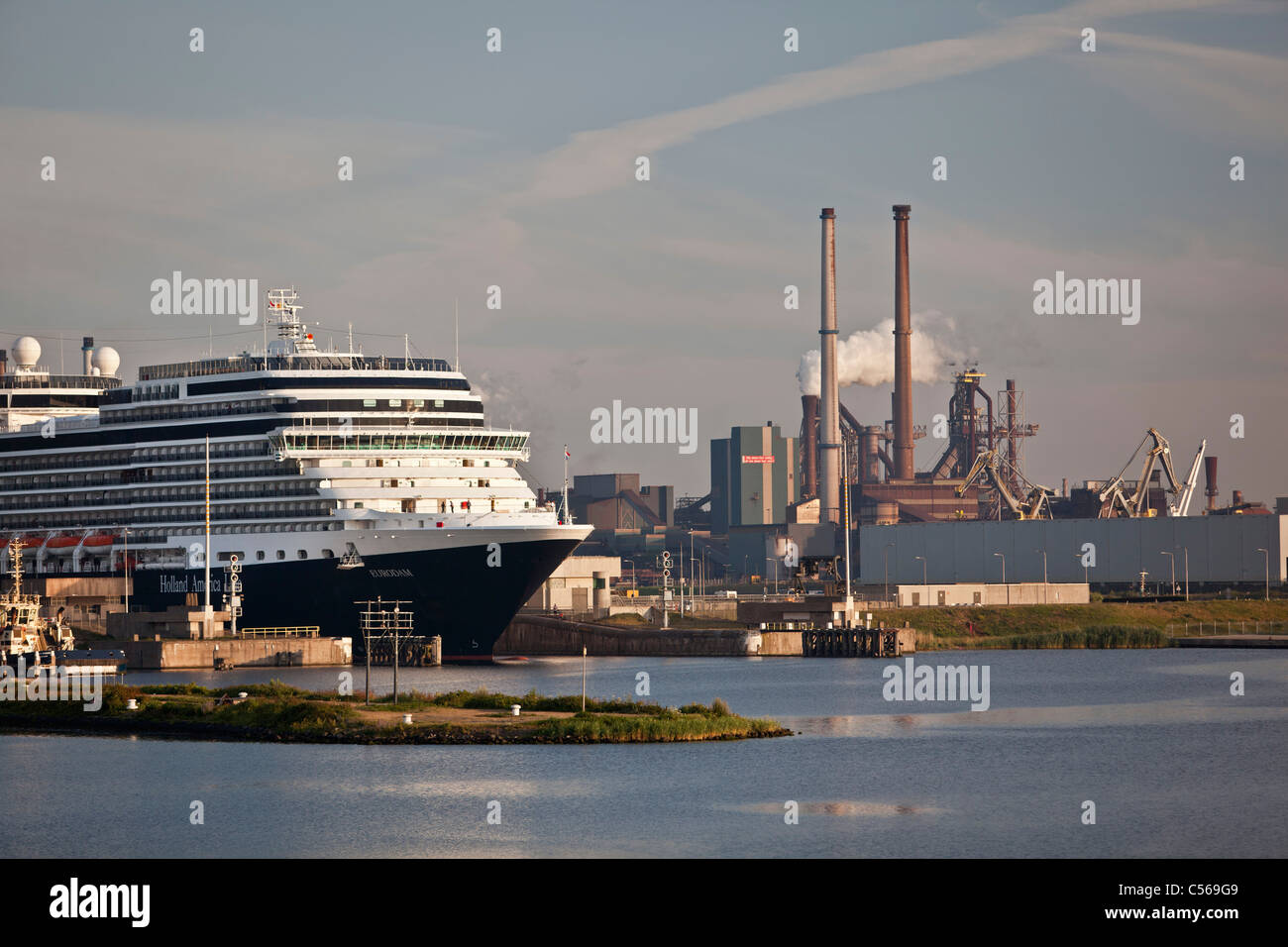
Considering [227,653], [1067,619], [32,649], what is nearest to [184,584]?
[227,653]

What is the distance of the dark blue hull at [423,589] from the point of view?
99812 mm

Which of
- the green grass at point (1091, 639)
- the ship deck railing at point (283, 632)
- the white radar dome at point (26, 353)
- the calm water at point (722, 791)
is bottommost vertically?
the calm water at point (722, 791)

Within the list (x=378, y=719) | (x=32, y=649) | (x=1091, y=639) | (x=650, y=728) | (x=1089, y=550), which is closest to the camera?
(x=378, y=719)

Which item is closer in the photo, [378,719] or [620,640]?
[378,719]

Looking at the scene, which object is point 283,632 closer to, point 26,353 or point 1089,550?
point 26,353

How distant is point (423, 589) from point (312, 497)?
8735 mm

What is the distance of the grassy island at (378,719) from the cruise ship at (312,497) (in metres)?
26.1

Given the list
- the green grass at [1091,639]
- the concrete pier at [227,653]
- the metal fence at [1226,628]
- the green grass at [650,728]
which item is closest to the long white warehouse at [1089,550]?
the metal fence at [1226,628]

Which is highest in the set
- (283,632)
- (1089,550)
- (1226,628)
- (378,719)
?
(1089,550)

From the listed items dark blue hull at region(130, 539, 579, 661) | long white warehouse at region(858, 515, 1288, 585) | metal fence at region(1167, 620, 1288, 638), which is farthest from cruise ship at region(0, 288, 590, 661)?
long white warehouse at region(858, 515, 1288, 585)

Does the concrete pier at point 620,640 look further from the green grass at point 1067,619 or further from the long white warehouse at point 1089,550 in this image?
the long white warehouse at point 1089,550

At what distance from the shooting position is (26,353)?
439 feet
